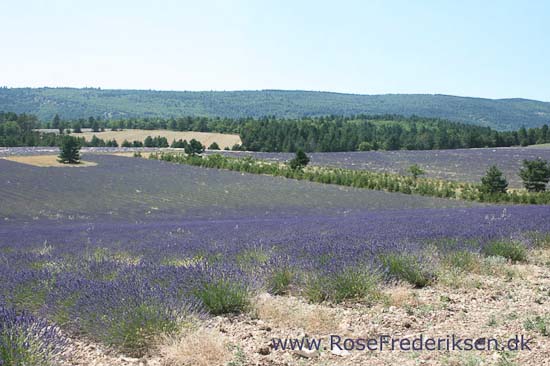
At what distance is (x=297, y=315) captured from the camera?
4.82 m

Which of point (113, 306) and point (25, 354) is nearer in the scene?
point (25, 354)

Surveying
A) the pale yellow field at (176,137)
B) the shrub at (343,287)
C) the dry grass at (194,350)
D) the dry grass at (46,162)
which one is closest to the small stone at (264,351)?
the dry grass at (194,350)

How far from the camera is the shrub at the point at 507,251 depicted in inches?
312

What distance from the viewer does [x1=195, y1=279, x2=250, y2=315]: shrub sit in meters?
5.01

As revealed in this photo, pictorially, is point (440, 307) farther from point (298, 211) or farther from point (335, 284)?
point (298, 211)

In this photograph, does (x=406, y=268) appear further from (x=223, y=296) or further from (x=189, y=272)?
(x=189, y=272)

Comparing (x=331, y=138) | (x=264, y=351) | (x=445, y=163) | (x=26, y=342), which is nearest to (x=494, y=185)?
(x=445, y=163)

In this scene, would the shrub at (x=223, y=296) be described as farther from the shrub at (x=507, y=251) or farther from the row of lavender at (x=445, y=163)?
the row of lavender at (x=445, y=163)

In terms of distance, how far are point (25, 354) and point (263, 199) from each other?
34090mm

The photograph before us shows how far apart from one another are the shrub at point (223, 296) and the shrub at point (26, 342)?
1475 millimetres

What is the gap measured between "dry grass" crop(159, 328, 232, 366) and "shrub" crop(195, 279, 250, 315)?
3.06 feet

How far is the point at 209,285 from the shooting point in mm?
5074

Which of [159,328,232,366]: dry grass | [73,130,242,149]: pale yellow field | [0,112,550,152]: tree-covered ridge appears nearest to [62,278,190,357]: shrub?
[159,328,232,366]: dry grass

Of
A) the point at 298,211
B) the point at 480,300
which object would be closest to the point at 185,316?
the point at 480,300
